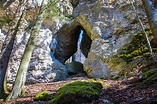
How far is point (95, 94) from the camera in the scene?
5.49 m

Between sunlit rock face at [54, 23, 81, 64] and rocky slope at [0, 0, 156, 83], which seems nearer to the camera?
rocky slope at [0, 0, 156, 83]

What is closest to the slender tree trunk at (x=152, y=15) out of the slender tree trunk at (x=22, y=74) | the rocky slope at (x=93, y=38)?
the slender tree trunk at (x=22, y=74)

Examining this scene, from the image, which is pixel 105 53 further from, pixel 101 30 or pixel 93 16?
pixel 93 16

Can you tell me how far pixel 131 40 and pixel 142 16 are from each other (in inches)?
81.2

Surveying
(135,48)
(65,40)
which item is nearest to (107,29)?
(135,48)

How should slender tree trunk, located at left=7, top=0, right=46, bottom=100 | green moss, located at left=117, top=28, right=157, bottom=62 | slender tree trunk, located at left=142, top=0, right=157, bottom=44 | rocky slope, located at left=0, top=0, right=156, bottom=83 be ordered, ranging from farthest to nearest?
rocky slope, located at left=0, top=0, right=156, bottom=83, green moss, located at left=117, top=28, right=157, bottom=62, slender tree trunk, located at left=7, top=0, right=46, bottom=100, slender tree trunk, located at left=142, top=0, right=157, bottom=44

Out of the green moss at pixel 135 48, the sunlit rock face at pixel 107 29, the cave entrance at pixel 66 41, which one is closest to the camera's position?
the green moss at pixel 135 48

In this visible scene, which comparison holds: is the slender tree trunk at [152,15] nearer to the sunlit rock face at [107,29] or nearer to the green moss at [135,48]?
the green moss at [135,48]

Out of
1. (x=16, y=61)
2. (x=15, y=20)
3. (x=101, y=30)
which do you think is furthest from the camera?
(x=16, y=61)

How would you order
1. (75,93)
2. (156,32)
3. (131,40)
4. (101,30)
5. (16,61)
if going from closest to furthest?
(156,32), (75,93), (131,40), (101,30), (16,61)

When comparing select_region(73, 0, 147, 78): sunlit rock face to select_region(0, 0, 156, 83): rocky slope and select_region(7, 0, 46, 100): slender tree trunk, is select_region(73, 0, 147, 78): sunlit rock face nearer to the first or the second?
select_region(0, 0, 156, 83): rocky slope

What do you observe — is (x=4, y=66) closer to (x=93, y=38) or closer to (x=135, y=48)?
(x=93, y=38)

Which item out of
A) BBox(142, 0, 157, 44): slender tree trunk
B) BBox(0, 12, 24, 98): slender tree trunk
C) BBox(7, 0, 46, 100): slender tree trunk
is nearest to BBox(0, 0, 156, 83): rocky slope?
BBox(7, 0, 46, 100): slender tree trunk

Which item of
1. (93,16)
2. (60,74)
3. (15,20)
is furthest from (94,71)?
(15,20)
